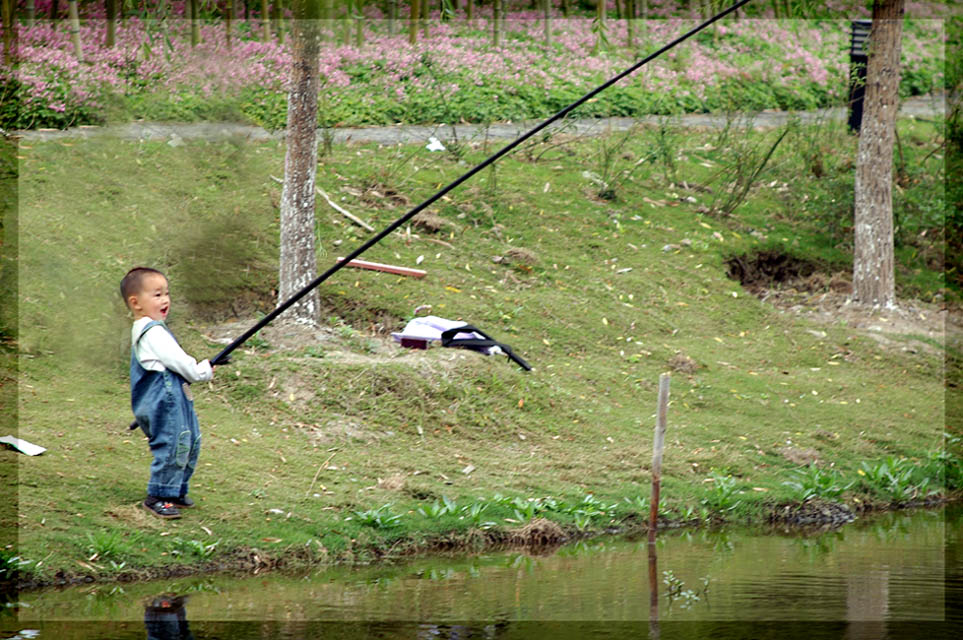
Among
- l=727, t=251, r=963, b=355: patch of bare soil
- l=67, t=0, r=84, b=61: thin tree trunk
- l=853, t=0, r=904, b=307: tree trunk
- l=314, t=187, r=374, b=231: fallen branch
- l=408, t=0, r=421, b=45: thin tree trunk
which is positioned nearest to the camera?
l=314, t=187, r=374, b=231: fallen branch

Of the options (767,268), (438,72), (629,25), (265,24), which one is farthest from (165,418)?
(629,25)

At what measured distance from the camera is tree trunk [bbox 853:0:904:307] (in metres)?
11.5

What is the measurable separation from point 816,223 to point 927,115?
6.98 meters

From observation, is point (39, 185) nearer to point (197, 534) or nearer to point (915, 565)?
point (197, 534)

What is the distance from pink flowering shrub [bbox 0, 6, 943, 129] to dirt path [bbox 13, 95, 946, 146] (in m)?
0.23

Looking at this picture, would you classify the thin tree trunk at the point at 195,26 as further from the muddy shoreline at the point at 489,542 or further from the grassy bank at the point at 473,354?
the muddy shoreline at the point at 489,542

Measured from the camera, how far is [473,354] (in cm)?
889

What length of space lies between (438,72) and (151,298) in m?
11.3

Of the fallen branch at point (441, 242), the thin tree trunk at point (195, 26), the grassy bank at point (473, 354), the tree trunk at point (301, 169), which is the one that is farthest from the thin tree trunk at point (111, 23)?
the tree trunk at point (301, 169)

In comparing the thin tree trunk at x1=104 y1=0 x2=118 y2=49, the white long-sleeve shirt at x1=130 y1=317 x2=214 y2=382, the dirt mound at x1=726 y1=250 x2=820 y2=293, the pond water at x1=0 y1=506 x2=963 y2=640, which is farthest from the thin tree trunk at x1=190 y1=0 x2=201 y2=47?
the pond water at x1=0 y1=506 x2=963 y2=640

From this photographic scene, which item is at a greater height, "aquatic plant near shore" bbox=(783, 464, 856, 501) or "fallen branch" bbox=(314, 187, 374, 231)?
"fallen branch" bbox=(314, 187, 374, 231)

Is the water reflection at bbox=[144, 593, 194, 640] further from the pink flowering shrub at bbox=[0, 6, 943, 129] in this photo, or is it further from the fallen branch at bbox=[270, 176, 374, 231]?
the fallen branch at bbox=[270, 176, 374, 231]

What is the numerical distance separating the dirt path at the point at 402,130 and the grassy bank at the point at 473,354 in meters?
0.34

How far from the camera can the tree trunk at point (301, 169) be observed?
9.02 meters
